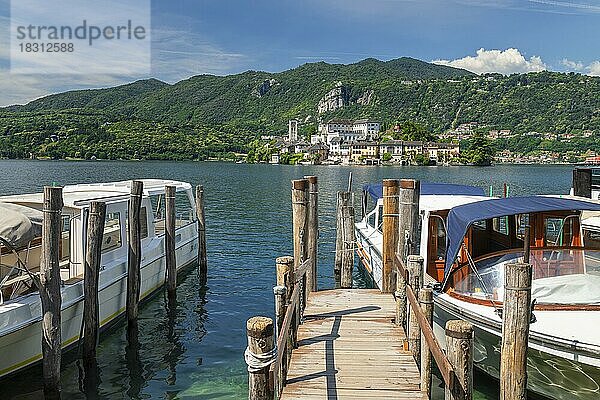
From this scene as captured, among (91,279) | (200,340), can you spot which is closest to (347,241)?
(200,340)

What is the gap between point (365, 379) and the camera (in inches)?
284

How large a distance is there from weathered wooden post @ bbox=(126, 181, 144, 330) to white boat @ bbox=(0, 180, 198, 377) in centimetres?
37

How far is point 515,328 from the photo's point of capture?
253 inches

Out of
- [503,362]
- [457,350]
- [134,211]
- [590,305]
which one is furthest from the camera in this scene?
[134,211]

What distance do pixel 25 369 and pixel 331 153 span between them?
591 feet

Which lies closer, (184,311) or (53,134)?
(184,311)

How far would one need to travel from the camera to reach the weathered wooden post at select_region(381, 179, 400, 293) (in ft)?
36.2

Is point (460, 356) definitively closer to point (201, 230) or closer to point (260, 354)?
point (260, 354)

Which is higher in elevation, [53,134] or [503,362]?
[53,134]

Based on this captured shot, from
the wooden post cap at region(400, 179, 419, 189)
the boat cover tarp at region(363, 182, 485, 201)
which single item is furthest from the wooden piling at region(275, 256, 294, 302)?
the boat cover tarp at region(363, 182, 485, 201)

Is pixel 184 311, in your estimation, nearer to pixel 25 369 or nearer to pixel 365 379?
pixel 25 369

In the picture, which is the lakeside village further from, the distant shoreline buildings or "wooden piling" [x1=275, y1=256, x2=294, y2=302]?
"wooden piling" [x1=275, y1=256, x2=294, y2=302]

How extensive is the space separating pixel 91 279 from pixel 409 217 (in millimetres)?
5951

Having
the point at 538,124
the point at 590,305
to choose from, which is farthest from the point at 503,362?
the point at 538,124
